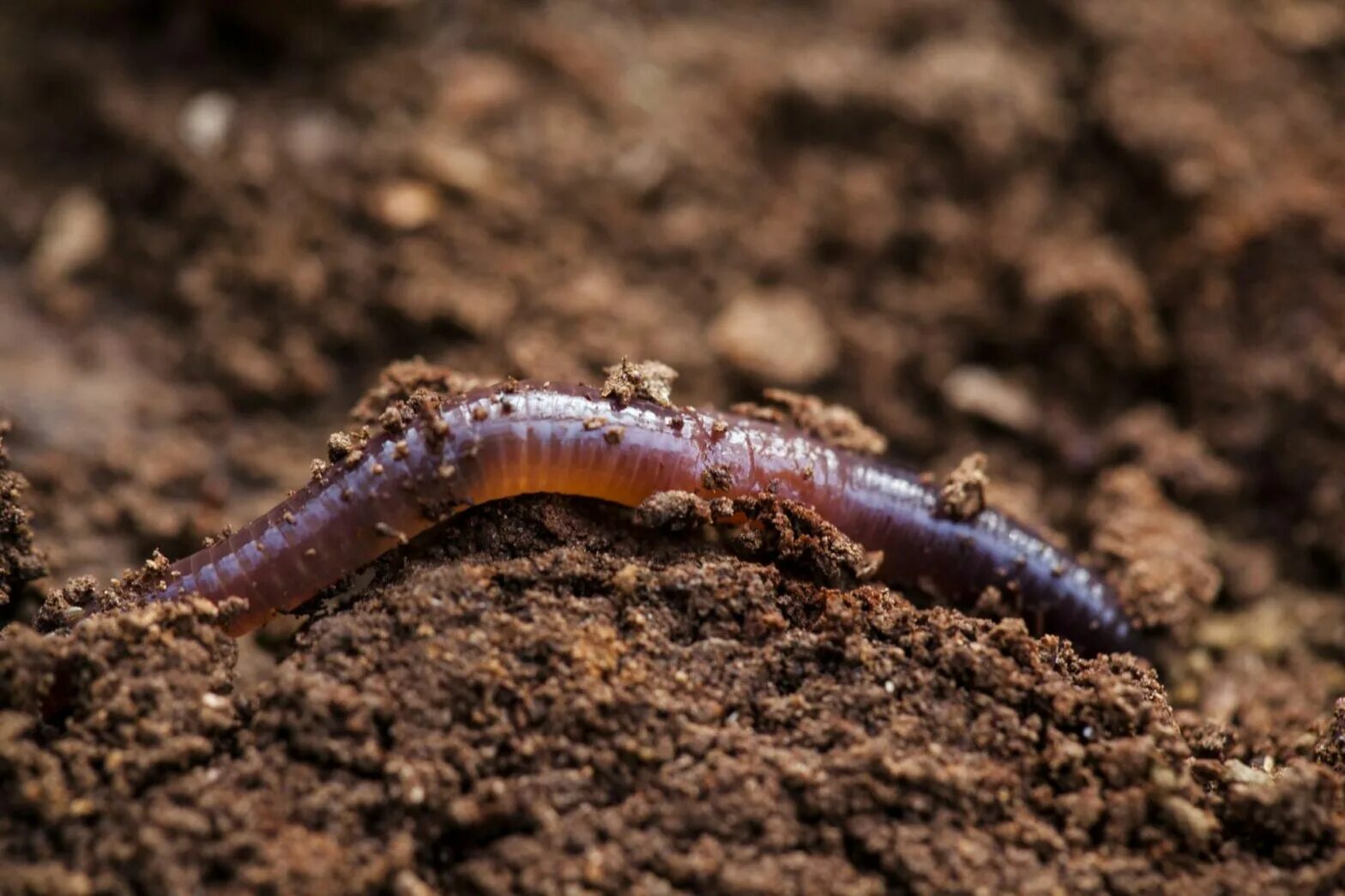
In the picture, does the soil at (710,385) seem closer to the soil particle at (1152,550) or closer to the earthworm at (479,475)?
the soil particle at (1152,550)

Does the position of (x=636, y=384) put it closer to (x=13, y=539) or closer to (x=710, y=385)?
(x=13, y=539)

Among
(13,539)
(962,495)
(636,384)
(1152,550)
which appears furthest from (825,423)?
(13,539)

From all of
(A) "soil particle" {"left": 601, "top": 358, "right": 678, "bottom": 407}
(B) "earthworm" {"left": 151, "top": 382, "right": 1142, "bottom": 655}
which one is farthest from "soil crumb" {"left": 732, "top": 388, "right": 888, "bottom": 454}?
(A) "soil particle" {"left": 601, "top": 358, "right": 678, "bottom": 407}

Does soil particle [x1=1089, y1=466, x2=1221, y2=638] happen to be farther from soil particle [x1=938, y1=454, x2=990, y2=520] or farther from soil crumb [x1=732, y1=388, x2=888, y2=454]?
soil crumb [x1=732, y1=388, x2=888, y2=454]

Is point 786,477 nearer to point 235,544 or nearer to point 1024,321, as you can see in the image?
point 235,544

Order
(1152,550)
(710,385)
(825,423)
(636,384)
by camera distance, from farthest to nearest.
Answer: (710,385), (1152,550), (825,423), (636,384)

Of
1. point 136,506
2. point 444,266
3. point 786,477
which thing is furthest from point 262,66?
point 786,477

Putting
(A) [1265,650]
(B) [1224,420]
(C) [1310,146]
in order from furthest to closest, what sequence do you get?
1. (C) [1310,146]
2. (B) [1224,420]
3. (A) [1265,650]

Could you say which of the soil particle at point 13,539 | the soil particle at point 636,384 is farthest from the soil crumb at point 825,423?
the soil particle at point 13,539
